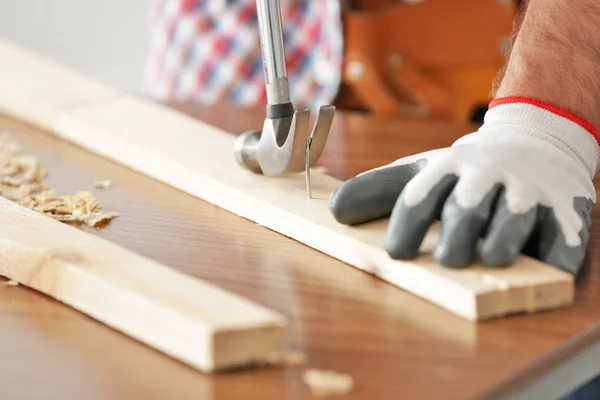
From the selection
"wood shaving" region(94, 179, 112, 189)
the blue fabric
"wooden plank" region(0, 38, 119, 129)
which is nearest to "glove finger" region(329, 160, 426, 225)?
"wood shaving" region(94, 179, 112, 189)

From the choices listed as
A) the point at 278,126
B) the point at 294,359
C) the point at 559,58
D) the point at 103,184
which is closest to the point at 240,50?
the point at 103,184

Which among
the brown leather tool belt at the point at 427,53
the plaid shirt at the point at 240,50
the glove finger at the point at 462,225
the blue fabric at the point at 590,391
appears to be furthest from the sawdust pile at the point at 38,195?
the brown leather tool belt at the point at 427,53

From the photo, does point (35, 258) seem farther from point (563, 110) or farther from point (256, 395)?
point (563, 110)

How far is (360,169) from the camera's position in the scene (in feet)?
3.83

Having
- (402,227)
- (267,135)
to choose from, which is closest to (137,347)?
(402,227)

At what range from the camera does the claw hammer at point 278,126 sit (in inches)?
36.5

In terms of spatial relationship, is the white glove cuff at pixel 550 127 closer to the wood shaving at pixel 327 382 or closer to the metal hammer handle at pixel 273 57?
the metal hammer handle at pixel 273 57

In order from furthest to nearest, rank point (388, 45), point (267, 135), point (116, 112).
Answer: point (388, 45), point (116, 112), point (267, 135)

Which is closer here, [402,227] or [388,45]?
[402,227]

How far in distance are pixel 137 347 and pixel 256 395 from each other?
5.1 inches

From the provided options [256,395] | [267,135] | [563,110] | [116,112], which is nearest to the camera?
[256,395]

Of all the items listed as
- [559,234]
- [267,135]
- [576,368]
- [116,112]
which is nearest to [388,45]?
[116,112]

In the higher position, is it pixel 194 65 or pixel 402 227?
pixel 402 227

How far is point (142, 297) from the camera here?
2.25 ft
